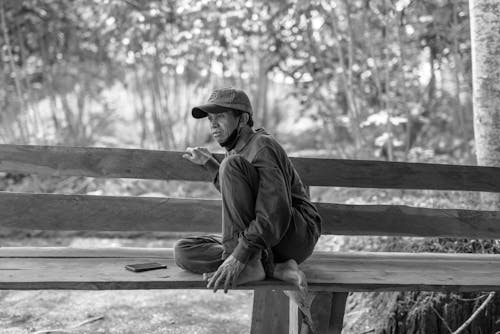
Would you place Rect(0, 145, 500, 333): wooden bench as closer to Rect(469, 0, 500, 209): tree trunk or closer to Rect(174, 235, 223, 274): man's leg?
Rect(174, 235, 223, 274): man's leg

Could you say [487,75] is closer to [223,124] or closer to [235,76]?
[223,124]

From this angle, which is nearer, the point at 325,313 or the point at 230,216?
the point at 230,216

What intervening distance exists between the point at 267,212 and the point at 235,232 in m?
0.20

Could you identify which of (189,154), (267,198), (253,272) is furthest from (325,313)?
(189,154)

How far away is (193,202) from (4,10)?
5591 mm

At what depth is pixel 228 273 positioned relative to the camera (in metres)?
2.62

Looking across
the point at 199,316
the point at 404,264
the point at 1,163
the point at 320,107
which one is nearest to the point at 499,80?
the point at 404,264

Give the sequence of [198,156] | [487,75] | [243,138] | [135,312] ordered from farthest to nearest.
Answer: [135,312] → [487,75] → [198,156] → [243,138]

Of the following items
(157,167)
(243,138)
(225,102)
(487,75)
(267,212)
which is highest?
(487,75)

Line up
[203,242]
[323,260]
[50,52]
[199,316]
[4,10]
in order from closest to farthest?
[203,242]
[323,260]
[199,316]
[4,10]
[50,52]

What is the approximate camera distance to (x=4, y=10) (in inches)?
308

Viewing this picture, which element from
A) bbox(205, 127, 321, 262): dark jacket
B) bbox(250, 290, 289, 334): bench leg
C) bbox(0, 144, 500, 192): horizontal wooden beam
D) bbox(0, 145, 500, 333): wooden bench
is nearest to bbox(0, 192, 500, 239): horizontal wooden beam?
bbox(0, 145, 500, 333): wooden bench

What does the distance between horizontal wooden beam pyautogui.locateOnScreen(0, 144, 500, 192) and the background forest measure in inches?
36.7

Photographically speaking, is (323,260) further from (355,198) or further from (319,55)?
(319,55)
